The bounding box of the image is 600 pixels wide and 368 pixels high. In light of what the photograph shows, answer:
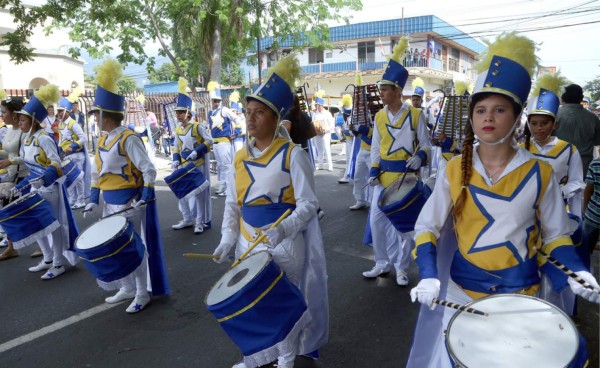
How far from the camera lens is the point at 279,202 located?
10.1 ft

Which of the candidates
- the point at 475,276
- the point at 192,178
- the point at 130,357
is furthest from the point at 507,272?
the point at 192,178

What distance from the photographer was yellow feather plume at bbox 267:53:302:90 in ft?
10.7

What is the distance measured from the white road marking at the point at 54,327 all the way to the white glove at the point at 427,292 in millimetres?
3703

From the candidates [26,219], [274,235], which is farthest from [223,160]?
[274,235]

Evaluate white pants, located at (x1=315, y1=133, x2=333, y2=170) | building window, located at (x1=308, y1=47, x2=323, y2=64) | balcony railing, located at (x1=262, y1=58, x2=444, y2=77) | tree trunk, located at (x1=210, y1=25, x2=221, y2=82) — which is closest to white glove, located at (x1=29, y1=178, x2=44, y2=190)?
white pants, located at (x1=315, y1=133, x2=333, y2=170)

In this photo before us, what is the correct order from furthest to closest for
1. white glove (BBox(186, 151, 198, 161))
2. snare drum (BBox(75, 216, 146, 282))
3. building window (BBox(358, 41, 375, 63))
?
building window (BBox(358, 41, 375, 63))
white glove (BBox(186, 151, 198, 161))
snare drum (BBox(75, 216, 146, 282))

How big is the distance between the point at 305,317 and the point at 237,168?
1.14 meters

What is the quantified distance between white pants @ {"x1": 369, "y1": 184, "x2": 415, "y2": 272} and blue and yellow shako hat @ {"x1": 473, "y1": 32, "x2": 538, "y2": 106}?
8.83 ft

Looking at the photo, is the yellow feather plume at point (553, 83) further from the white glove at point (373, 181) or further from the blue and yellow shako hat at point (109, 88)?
the blue and yellow shako hat at point (109, 88)

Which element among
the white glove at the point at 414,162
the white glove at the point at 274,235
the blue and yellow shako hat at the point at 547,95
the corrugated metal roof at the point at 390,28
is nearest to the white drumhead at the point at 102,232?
the white glove at the point at 274,235

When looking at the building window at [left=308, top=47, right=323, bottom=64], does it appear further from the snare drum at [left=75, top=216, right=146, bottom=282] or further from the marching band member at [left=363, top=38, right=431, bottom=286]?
the snare drum at [left=75, top=216, right=146, bottom=282]

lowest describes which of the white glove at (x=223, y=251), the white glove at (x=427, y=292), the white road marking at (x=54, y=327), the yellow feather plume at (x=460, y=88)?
the white road marking at (x=54, y=327)

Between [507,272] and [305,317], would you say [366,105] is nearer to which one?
[305,317]

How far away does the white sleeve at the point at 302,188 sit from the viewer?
116 inches
